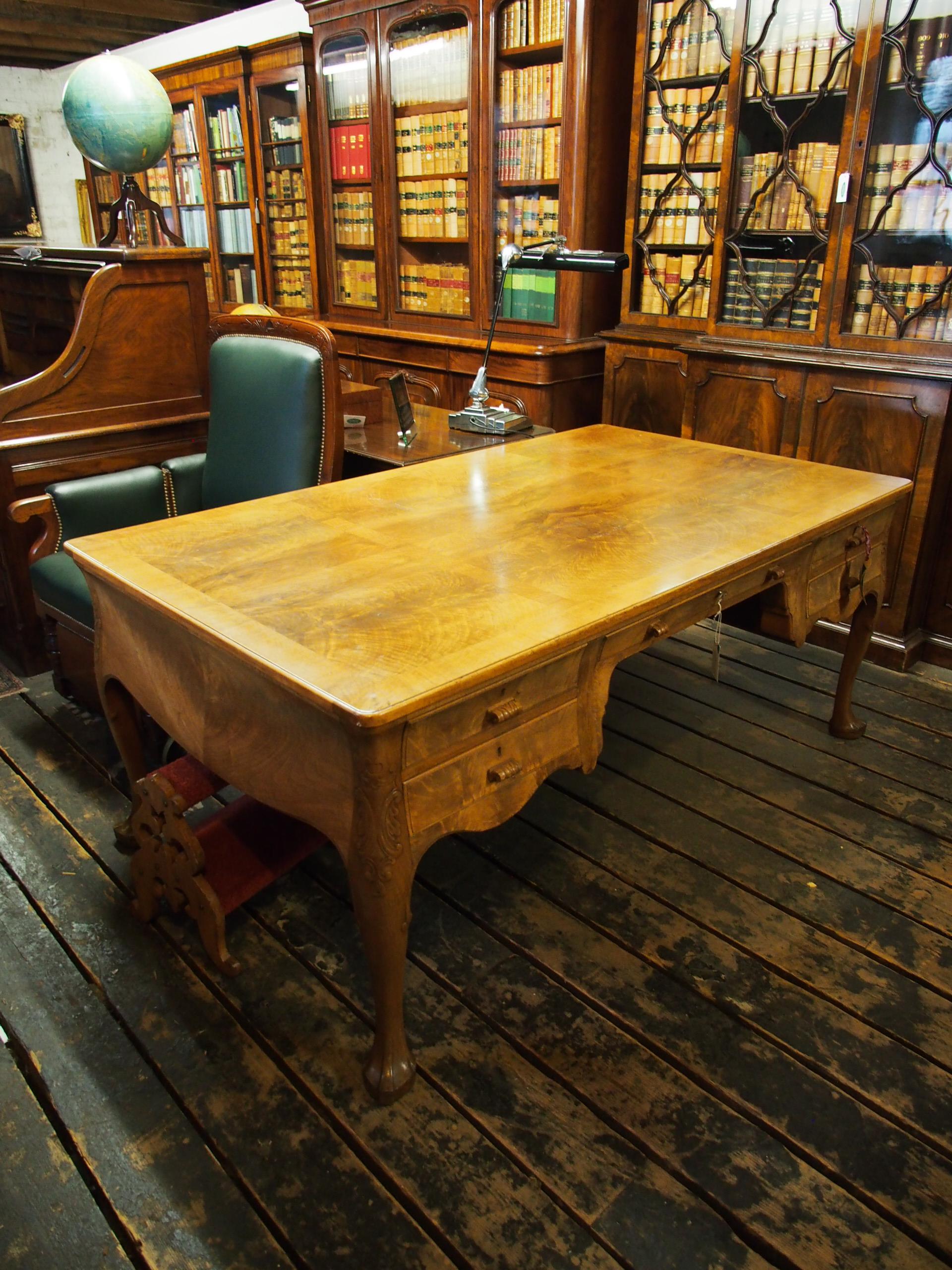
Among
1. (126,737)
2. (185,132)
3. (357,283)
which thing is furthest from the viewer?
(185,132)

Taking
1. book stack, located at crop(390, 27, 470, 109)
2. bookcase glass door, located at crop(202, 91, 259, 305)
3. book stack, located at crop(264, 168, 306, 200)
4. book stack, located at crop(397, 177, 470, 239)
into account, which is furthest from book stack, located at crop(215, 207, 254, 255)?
book stack, located at crop(390, 27, 470, 109)

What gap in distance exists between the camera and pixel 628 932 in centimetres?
178

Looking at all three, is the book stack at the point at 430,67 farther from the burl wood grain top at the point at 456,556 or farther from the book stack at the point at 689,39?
the burl wood grain top at the point at 456,556

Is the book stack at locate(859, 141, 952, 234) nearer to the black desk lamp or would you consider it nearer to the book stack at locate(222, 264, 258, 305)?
the black desk lamp

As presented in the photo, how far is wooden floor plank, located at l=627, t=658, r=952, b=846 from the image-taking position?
2156mm

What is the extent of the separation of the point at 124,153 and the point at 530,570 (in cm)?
207

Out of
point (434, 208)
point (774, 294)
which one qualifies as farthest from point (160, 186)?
point (774, 294)

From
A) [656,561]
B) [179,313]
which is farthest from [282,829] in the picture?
[179,313]

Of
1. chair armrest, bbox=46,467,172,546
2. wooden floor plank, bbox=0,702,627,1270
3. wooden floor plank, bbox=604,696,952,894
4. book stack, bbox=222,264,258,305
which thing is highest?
book stack, bbox=222,264,258,305

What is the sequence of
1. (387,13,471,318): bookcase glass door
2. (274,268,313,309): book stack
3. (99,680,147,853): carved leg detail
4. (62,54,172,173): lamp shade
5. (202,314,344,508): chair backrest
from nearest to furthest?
(99,680,147,853): carved leg detail, (202,314,344,508): chair backrest, (62,54,172,173): lamp shade, (387,13,471,318): bookcase glass door, (274,268,313,309): book stack

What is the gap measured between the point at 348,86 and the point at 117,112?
2.08 m

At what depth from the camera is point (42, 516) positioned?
2.47 metres

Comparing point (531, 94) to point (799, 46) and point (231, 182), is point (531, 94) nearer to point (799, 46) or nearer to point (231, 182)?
point (799, 46)

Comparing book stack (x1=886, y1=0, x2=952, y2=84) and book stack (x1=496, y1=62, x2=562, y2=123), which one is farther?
book stack (x1=496, y1=62, x2=562, y2=123)
